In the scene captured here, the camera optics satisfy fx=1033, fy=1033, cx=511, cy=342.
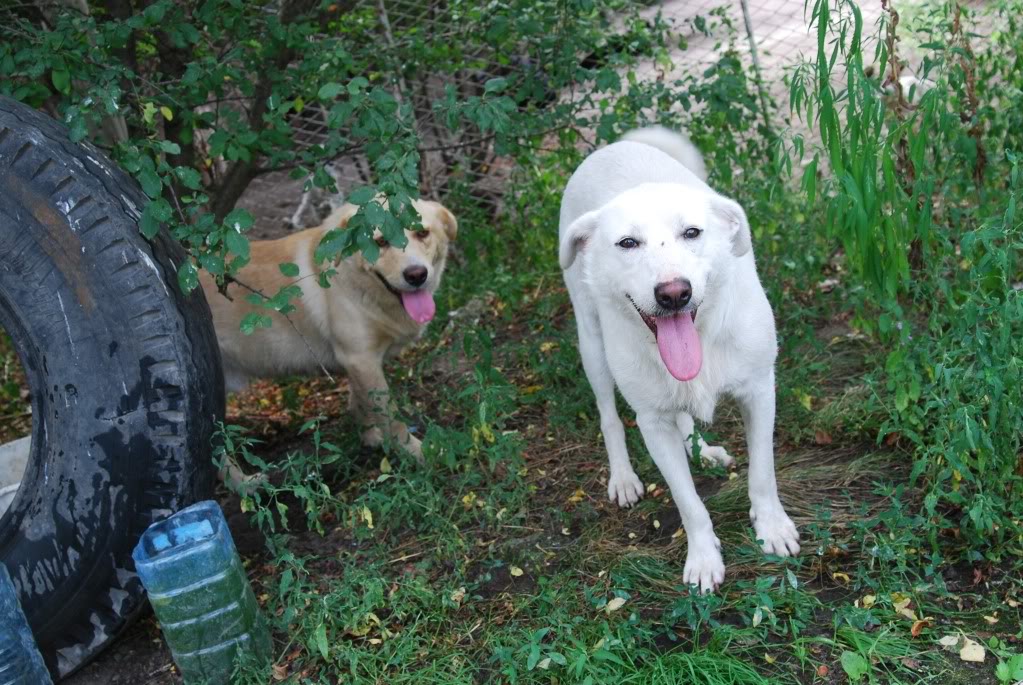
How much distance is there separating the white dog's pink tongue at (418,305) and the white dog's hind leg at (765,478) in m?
1.63

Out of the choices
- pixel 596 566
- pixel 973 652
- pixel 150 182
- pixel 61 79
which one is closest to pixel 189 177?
pixel 150 182

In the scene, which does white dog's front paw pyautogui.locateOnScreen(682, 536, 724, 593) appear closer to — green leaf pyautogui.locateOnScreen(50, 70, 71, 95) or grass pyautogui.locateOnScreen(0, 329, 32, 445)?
green leaf pyautogui.locateOnScreen(50, 70, 71, 95)

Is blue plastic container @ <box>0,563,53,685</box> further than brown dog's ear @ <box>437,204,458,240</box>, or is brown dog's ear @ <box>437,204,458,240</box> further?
brown dog's ear @ <box>437,204,458,240</box>

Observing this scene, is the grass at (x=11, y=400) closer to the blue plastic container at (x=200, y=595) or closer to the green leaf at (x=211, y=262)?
the green leaf at (x=211, y=262)

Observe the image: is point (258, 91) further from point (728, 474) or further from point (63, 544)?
point (728, 474)

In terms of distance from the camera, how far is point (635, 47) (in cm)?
498

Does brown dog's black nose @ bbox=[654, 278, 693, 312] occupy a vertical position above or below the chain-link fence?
below

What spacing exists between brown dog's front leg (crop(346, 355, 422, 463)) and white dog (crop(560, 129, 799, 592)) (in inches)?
56.5

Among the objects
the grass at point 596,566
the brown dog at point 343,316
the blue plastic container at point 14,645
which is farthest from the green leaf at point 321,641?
the brown dog at point 343,316

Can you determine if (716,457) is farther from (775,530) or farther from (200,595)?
(200,595)

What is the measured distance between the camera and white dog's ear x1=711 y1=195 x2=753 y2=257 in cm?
288

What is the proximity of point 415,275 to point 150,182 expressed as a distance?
1311mm

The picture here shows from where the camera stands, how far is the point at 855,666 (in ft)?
8.17

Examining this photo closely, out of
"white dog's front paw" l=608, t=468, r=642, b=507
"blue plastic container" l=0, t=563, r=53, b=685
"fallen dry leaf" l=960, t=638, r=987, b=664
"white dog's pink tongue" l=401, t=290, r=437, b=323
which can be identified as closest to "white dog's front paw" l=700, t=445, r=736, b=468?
"white dog's front paw" l=608, t=468, r=642, b=507
